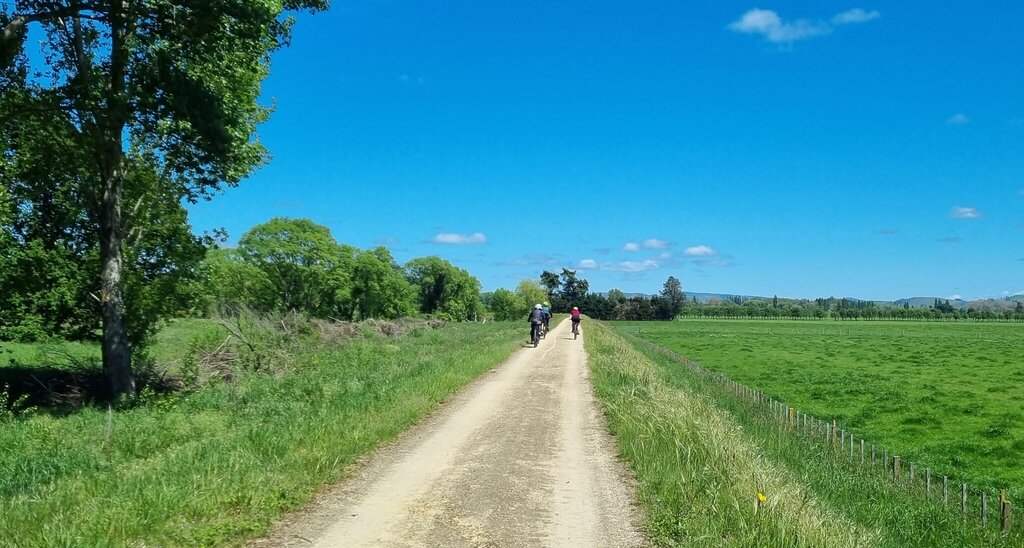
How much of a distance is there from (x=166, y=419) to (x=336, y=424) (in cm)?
496

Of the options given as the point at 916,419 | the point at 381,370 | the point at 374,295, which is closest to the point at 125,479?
the point at 381,370

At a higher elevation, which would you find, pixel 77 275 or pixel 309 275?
pixel 309 275

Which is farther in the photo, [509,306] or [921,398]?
[509,306]

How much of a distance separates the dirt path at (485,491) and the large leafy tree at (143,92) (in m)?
8.99

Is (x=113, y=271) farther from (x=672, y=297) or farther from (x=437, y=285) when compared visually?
(x=672, y=297)

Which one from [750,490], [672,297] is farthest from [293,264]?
[672,297]

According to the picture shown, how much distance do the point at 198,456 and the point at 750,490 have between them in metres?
6.34

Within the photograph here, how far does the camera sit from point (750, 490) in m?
6.70

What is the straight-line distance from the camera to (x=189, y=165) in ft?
56.9

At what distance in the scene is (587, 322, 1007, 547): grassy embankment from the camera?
5.82 meters

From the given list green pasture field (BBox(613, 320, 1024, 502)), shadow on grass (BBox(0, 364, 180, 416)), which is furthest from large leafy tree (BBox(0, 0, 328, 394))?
green pasture field (BBox(613, 320, 1024, 502))

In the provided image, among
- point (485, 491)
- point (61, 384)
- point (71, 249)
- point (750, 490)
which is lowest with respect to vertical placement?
point (61, 384)

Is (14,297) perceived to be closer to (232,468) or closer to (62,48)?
(62,48)

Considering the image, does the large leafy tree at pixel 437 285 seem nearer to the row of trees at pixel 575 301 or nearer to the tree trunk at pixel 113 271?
the row of trees at pixel 575 301
